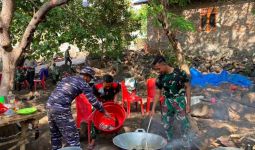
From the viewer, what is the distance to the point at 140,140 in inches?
197

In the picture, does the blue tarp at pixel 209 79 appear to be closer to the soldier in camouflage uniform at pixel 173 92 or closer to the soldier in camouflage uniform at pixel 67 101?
the soldier in camouflage uniform at pixel 173 92

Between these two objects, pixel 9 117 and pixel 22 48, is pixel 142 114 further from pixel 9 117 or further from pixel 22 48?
pixel 9 117

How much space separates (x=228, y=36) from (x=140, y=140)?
11.5 meters

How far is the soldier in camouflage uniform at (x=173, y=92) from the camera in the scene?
513 centimetres

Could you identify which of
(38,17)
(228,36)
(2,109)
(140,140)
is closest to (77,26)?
(38,17)

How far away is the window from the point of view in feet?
51.5

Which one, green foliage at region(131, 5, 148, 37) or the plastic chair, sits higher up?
green foliage at region(131, 5, 148, 37)

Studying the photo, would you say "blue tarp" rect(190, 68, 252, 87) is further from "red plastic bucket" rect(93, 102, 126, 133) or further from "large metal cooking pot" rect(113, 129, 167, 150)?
"large metal cooking pot" rect(113, 129, 167, 150)

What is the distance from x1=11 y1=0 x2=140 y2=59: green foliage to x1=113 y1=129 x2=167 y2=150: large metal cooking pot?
3812 mm

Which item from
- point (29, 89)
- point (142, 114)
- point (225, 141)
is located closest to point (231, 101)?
point (142, 114)

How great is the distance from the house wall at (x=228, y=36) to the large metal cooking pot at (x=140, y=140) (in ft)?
32.7

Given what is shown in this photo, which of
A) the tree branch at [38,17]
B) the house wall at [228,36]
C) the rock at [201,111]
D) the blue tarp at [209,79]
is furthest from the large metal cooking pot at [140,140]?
the house wall at [228,36]

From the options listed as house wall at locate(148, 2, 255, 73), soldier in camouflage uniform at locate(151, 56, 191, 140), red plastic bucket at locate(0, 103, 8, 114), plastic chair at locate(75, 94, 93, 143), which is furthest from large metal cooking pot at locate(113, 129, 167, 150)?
house wall at locate(148, 2, 255, 73)

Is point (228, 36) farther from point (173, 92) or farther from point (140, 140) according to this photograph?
point (140, 140)
